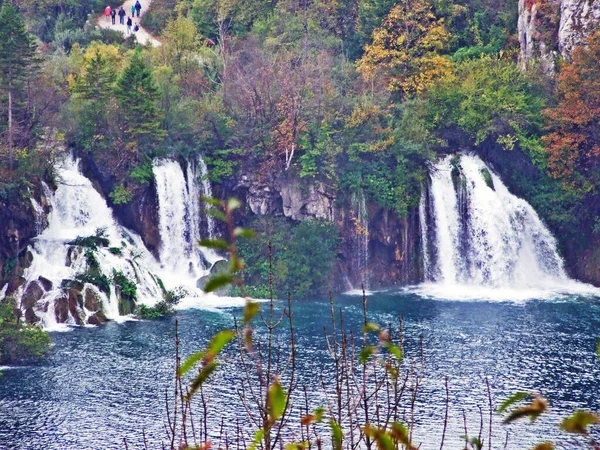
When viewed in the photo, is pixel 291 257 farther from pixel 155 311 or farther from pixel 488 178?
pixel 488 178

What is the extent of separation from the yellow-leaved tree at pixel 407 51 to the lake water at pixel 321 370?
13.9 m

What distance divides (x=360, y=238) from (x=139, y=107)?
11971 millimetres

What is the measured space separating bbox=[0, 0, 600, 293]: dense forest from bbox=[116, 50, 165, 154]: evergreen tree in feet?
0.21

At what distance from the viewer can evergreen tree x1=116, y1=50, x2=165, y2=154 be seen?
4650cm

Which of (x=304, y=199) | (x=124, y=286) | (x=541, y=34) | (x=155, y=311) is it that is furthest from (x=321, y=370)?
(x=541, y=34)

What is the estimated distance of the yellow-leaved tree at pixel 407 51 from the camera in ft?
174

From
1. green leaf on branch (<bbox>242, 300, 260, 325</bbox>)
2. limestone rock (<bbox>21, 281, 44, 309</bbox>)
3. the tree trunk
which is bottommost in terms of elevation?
green leaf on branch (<bbox>242, 300, 260, 325</bbox>)

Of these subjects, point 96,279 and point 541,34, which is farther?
point 541,34

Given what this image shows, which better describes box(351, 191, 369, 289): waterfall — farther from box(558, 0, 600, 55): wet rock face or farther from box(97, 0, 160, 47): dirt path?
box(97, 0, 160, 47): dirt path

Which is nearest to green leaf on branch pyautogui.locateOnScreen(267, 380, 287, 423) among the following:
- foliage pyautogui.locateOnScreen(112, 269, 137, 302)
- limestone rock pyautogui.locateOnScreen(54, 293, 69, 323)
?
limestone rock pyautogui.locateOnScreen(54, 293, 69, 323)

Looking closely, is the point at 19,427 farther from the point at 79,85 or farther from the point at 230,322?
the point at 79,85

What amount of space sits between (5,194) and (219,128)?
11828 millimetres

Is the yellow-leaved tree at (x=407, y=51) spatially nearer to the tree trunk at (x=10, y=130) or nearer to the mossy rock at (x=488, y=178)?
the mossy rock at (x=488, y=178)

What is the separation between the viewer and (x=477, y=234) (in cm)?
4994
